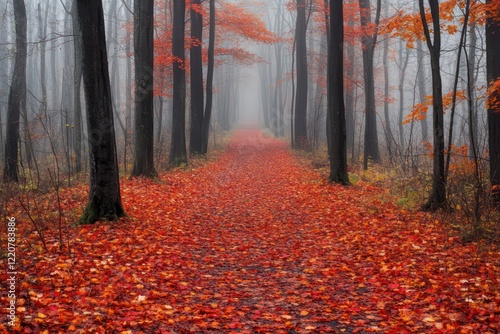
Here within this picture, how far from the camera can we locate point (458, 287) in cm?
500

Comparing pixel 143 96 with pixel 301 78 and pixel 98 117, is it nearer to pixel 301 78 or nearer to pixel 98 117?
pixel 98 117

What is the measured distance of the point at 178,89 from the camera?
57.6ft

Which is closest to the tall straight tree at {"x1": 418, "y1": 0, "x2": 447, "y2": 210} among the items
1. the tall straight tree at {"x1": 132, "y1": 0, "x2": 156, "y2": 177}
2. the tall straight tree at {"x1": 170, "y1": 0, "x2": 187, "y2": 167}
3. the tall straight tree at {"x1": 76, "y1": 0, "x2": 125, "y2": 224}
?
the tall straight tree at {"x1": 76, "y1": 0, "x2": 125, "y2": 224}

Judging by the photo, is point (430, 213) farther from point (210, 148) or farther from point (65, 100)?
point (65, 100)

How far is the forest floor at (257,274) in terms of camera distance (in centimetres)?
433

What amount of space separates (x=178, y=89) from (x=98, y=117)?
33.4ft

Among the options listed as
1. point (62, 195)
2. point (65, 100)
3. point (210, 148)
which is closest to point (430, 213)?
point (62, 195)

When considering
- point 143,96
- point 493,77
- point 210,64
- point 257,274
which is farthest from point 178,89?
point 257,274

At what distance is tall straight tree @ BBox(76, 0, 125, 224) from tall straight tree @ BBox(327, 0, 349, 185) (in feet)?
24.3

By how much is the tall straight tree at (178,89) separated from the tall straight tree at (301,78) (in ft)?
29.0

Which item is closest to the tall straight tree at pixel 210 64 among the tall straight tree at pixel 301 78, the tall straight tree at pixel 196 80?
the tall straight tree at pixel 196 80

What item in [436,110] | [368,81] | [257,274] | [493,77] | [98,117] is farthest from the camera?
[368,81]

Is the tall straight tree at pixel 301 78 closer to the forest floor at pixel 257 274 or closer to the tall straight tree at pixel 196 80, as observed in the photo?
the tall straight tree at pixel 196 80

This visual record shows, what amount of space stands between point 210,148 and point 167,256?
19822mm
